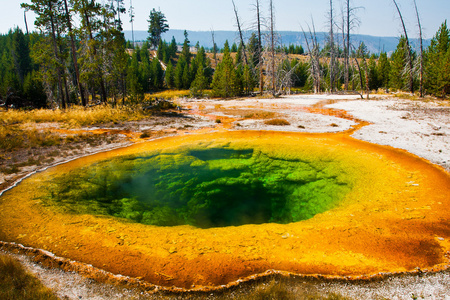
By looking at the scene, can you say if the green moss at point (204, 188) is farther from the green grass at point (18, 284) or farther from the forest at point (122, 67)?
the forest at point (122, 67)

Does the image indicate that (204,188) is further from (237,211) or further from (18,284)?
(18,284)

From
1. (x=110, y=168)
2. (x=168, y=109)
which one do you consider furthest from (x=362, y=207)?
(x=168, y=109)

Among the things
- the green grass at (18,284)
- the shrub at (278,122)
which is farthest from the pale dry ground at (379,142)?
the shrub at (278,122)

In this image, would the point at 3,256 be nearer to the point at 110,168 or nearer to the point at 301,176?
the point at 110,168

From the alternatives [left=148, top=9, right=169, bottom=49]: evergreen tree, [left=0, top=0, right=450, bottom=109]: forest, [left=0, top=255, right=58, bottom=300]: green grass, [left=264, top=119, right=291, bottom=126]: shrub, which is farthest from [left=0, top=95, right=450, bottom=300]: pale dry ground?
[left=148, top=9, right=169, bottom=49]: evergreen tree

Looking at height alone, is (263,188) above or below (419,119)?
below

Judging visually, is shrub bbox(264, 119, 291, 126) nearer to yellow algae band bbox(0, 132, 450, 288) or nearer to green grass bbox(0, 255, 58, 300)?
yellow algae band bbox(0, 132, 450, 288)

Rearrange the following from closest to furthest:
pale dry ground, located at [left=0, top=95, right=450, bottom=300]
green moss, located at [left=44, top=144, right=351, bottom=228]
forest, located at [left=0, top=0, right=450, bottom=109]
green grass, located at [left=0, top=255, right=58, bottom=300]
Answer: green grass, located at [left=0, top=255, right=58, bottom=300] < pale dry ground, located at [left=0, top=95, right=450, bottom=300] < green moss, located at [left=44, top=144, right=351, bottom=228] < forest, located at [left=0, top=0, right=450, bottom=109]
